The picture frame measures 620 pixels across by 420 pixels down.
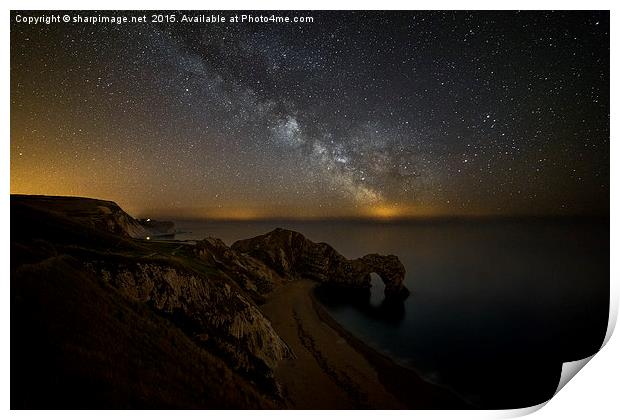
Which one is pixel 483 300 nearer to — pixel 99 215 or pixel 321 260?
pixel 321 260

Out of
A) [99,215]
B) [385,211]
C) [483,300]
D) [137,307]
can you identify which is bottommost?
[137,307]

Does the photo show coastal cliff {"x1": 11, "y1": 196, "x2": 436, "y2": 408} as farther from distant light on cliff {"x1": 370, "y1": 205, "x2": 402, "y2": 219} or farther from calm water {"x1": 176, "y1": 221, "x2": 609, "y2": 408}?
distant light on cliff {"x1": 370, "y1": 205, "x2": 402, "y2": 219}

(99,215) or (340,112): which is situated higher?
(340,112)

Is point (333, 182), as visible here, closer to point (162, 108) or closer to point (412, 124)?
point (412, 124)

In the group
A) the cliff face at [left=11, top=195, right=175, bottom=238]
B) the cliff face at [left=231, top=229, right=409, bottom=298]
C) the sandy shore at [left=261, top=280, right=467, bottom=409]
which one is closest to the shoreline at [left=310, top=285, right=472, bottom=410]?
the sandy shore at [left=261, top=280, right=467, bottom=409]

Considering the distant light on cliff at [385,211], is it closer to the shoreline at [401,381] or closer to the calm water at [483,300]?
the calm water at [483,300]

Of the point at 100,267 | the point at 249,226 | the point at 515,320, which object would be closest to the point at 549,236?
the point at 515,320

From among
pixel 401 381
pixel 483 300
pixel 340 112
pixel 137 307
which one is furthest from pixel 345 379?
pixel 340 112
